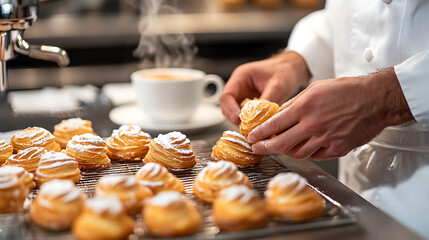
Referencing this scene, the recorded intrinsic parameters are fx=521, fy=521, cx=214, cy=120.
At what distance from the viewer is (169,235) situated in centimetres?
85

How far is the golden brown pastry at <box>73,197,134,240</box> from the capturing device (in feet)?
2.69

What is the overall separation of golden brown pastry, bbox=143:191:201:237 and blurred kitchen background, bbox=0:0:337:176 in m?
2.41

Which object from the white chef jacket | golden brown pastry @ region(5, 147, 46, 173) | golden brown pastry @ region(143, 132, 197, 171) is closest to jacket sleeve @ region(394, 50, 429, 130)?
the white chef jacket

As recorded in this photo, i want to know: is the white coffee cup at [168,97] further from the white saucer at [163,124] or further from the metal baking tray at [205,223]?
the metal baking tray at [205,223]

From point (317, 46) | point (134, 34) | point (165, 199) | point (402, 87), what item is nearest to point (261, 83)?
point (317, 46)

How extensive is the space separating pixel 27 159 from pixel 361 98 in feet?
2.37

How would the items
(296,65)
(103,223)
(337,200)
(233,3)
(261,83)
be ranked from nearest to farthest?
(103,223) < (337,200) < (261,83) < (296,65) < (233,3)

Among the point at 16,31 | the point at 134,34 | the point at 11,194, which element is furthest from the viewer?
the point at 134,34

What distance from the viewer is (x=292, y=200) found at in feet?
3.03

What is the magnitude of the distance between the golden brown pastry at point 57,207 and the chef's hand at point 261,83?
22.9 inches

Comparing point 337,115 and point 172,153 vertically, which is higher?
point 337,115

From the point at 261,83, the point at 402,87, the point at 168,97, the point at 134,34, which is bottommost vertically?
the point at 134,34

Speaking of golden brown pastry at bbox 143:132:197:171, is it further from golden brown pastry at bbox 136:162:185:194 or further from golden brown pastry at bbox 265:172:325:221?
golden brown pastry at bbox 265:172:325:221

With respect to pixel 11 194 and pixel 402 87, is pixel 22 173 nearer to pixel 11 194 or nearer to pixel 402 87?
pixel 11 194
